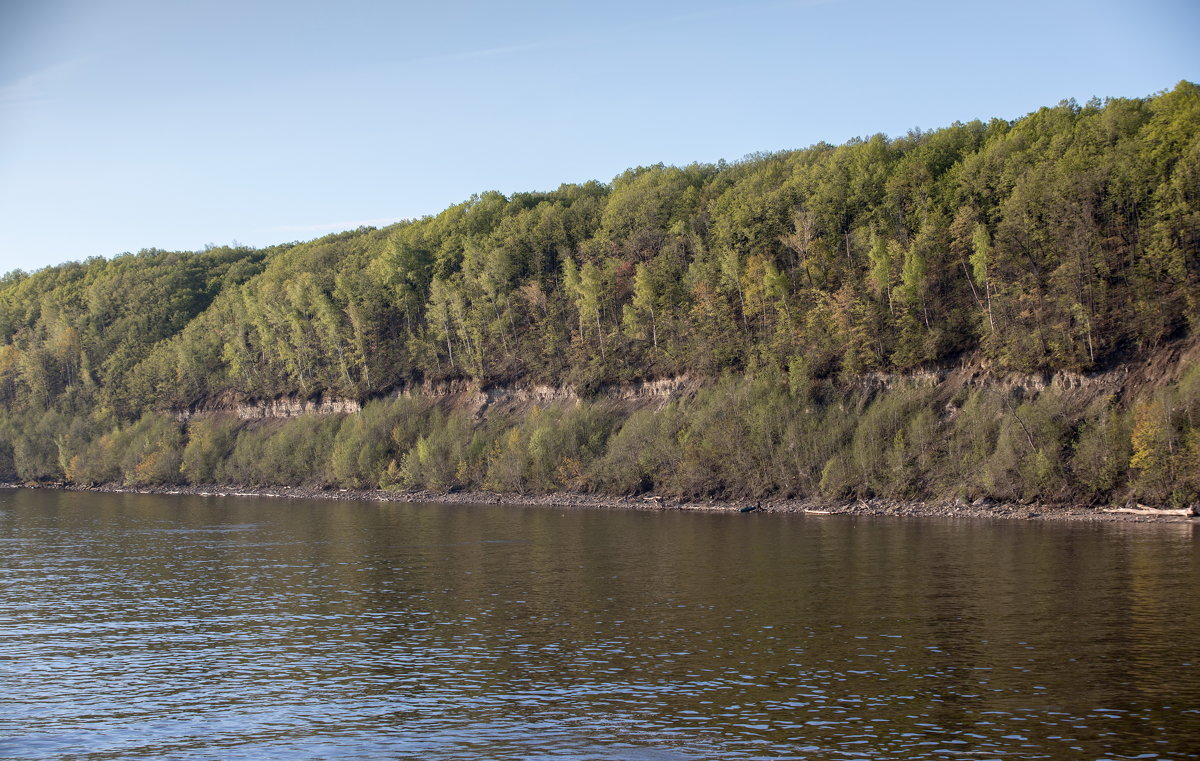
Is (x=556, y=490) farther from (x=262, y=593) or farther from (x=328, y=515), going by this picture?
(x=262, y=593)

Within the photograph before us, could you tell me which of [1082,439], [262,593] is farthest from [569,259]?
[262,593]

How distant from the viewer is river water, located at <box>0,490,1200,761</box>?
84.6 feet

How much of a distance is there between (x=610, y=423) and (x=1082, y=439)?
49.6 metres

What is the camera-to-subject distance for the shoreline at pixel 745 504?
71.2m

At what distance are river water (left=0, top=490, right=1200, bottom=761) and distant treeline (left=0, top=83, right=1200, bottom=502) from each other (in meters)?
21.5

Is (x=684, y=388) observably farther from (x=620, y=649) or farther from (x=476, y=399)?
(x=620, y=649)

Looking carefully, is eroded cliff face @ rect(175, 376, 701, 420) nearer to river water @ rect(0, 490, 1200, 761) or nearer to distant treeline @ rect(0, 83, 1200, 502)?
distant treeline @ rect(0, 83, 1200, 502)

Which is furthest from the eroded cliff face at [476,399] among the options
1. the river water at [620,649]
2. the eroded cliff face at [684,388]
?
the river water at [620,649]

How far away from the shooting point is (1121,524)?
66.8m

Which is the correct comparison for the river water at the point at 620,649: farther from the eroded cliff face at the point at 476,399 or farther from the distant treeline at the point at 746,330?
the eroded cliff face at the point at 476,399

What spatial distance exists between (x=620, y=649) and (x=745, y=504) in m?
56.4

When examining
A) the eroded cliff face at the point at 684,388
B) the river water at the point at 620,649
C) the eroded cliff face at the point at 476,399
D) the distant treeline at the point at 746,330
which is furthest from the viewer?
the eroded cliff face at the point at 476,399

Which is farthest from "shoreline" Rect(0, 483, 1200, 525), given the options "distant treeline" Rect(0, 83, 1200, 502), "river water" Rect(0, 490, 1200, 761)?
"river water" Rect(0, 490, 1200, 761)

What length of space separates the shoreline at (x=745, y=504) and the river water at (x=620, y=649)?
6.62 m
